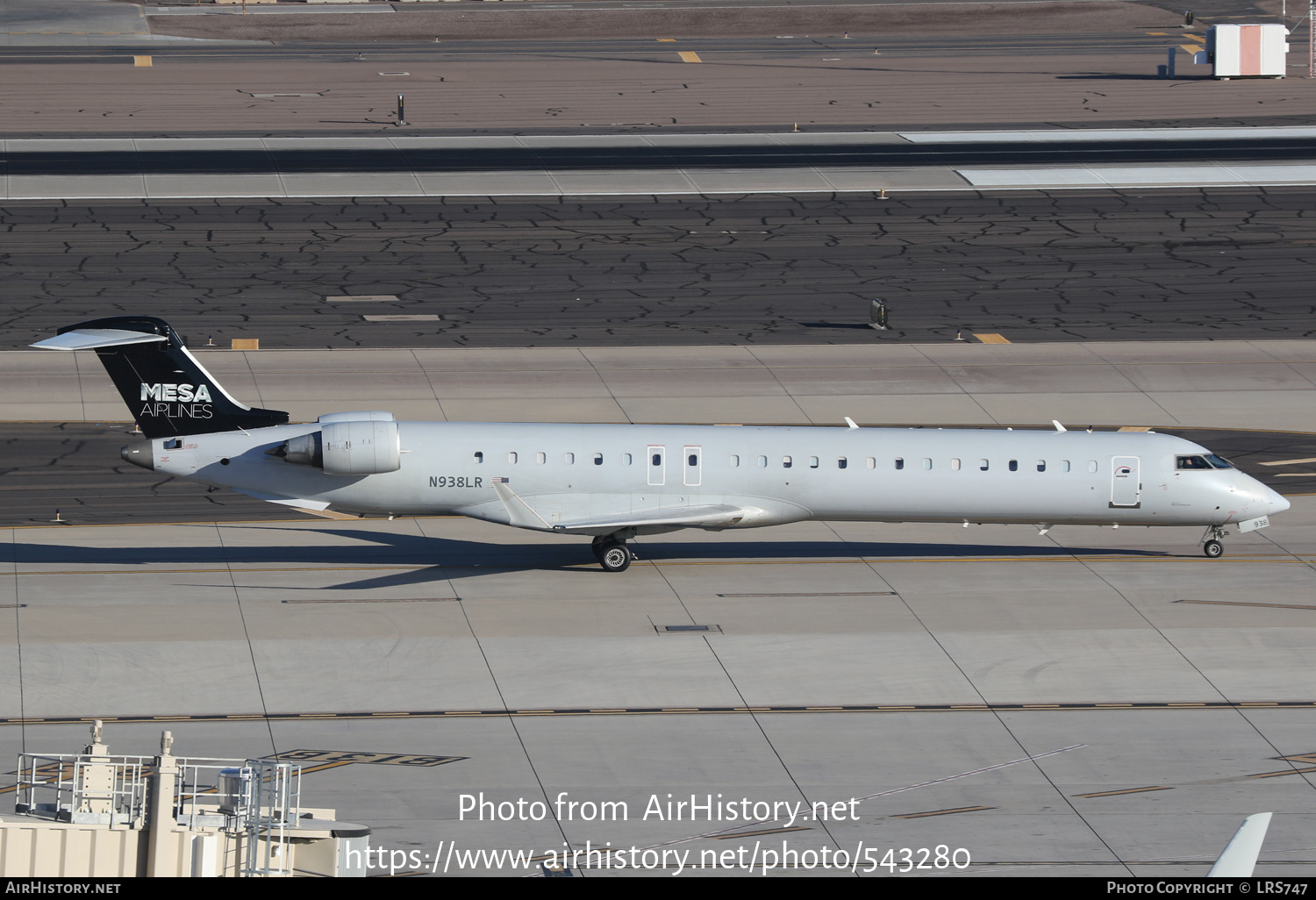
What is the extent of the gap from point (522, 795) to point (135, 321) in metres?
15.6

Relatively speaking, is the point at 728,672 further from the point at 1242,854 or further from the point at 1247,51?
the point at 1247,51

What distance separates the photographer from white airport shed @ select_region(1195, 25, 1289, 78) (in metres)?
90.0

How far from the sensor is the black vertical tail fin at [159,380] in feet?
117

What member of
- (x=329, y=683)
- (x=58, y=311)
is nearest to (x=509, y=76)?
(x=58, y=311)

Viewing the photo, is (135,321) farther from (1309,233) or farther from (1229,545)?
(1309,233)

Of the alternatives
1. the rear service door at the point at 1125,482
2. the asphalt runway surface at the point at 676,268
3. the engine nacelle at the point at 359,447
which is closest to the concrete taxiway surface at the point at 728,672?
the rear service door at the point at 1125,482

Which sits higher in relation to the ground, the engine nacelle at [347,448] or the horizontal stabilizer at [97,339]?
the horizontal stabilizer at [97,339]

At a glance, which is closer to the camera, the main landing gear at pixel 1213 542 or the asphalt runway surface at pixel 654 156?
the main landing gear at pixel 1213 542

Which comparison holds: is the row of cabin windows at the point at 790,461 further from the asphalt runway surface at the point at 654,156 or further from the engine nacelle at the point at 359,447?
the asphalt runway surface at the point at 654,156

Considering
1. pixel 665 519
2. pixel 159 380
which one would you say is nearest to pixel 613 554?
pixel 665 519

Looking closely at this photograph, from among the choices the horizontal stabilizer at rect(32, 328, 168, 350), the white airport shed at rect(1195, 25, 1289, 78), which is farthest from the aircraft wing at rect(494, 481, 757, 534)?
the white airport shed at rect(1195, 25, 1289, 78)

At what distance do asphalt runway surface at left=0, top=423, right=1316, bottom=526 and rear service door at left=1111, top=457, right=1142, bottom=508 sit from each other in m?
3.32

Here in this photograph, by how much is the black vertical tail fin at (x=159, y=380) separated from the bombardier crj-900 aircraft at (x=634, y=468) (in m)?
0.04

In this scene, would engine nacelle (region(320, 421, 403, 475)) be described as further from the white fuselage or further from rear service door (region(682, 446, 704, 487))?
rear service door (region(682, 446, 704, 487))
